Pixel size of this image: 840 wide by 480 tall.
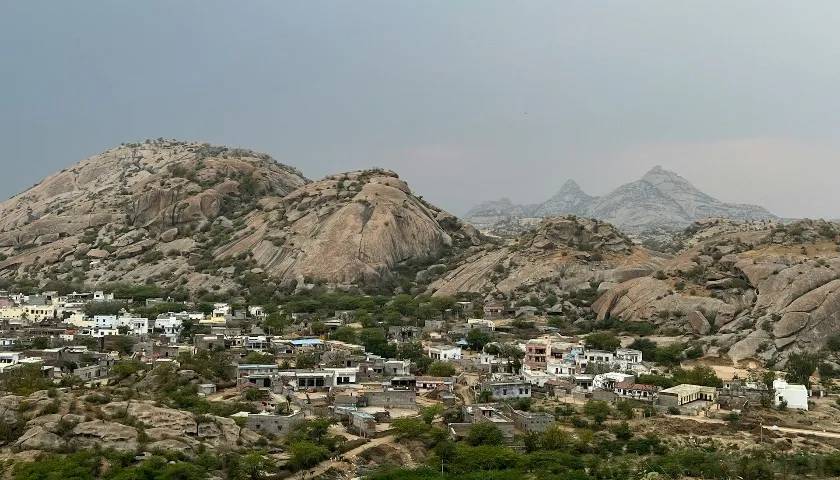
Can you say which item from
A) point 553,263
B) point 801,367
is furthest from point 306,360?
point 553,263

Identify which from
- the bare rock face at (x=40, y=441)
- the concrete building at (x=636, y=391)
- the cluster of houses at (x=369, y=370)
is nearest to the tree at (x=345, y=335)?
the cluster of houses at (x=369, y=370)

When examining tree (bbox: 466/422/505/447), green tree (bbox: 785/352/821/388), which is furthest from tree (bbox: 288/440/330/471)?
green tree (bbox: 785/352/821/388)

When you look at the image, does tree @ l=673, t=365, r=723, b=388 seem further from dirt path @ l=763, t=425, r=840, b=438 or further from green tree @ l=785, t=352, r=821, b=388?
dirt path @ l=763, t=425, r=840, b=438

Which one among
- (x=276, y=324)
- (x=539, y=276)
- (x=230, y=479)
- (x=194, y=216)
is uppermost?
(x=194, y=216)

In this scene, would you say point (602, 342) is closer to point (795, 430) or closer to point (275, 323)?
point (795, 430)

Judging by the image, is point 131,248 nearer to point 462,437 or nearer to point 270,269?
point 270,269

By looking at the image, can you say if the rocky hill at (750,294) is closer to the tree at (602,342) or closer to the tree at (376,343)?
the tree at (602,342)

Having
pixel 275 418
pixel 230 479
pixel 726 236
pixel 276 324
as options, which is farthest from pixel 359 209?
pixel 230 479
